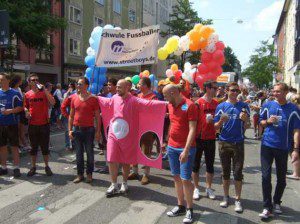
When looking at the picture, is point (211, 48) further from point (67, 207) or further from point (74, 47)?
point (74, 47)

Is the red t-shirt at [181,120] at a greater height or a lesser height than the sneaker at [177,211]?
greater

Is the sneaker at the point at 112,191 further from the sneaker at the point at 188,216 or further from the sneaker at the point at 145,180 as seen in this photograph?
the sneaker at the point at 188,216

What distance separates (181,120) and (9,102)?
149 inches

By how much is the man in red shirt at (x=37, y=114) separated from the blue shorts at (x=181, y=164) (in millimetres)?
3107

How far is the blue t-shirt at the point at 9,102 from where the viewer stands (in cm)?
728

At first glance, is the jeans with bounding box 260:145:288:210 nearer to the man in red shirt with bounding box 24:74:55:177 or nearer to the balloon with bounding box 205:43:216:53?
the man in red shirt with bounding box 24:74:55:177

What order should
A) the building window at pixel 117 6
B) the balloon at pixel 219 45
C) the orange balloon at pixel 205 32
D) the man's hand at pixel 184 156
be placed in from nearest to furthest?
the man's hand at pixel 184 156 → the orange balloon at pixel 205 32 → the balloon at pixel 219 45 → the building window at pixel 117 6

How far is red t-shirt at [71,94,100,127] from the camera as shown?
269 inches

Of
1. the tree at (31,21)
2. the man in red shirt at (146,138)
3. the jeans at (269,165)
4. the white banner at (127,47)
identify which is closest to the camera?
the jeans at (269,165)

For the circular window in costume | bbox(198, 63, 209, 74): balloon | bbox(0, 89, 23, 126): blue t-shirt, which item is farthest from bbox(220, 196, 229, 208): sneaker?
bbox(198, 63, 209, 74): balloon

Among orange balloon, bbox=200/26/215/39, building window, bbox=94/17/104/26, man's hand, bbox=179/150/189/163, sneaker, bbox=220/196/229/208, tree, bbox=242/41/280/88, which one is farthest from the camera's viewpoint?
tree, bbox=242/41/280/88

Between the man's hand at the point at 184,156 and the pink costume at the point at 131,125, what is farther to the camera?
the pink costume at the point at 131,125

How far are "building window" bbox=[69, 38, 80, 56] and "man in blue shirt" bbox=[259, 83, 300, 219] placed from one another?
2734cm

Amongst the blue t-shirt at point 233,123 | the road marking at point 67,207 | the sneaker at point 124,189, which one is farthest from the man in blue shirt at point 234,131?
the road marking at point 67,207
